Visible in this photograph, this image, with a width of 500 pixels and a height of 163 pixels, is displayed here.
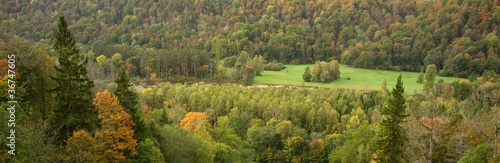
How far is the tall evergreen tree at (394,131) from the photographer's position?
43969 mm

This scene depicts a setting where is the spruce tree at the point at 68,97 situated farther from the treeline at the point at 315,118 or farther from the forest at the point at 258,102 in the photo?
the treeline at the point at 315,118

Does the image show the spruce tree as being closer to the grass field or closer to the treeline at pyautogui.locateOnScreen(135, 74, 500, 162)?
the treeline at pyautogui.locateOnScreen(135, 74, 500, 162)

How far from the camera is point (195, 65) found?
502ft

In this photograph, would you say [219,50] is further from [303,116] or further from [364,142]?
[364,142]

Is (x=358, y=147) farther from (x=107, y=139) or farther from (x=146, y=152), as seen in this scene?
(x=107, y=139)

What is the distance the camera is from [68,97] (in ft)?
123

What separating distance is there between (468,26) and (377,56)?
126 feet

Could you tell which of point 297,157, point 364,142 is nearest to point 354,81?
point 297,157

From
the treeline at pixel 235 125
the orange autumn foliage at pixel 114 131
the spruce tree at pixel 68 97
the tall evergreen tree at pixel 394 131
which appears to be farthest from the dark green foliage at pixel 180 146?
the tall evergreen tree at pixel 394 131

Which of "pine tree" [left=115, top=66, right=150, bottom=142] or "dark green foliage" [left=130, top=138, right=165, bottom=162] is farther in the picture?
"pine tree" [left=115, top=66, right=150, bottom=142]

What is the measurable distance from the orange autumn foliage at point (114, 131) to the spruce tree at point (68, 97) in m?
0.93

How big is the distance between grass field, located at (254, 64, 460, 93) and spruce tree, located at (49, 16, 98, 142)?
350 feet

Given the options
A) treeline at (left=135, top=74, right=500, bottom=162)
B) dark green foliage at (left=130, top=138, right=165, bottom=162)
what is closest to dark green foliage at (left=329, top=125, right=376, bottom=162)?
treeline at (left=135, top=74, right=500, bottom=162)

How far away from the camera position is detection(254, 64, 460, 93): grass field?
5512 inches
